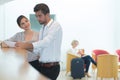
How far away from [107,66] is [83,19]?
4.03m

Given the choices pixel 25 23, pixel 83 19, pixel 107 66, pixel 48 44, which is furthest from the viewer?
pixel 83 19

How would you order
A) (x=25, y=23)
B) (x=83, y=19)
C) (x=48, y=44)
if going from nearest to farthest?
(x=48, y=44) → (x=25, y=23) → (x=83, y=19)

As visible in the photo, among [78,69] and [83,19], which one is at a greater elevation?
[83,19]

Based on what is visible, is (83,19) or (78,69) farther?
(83,19)

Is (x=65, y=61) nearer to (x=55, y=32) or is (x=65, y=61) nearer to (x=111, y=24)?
(x=111, y=24)

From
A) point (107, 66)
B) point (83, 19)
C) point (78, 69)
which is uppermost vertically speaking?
point (83, 19)

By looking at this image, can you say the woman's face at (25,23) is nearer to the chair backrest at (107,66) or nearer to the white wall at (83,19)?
the chair backrest at (107,66)

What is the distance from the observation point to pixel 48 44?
2.61 meters

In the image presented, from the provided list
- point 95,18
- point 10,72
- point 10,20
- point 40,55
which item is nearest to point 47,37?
point 40,55

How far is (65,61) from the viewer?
1019cm

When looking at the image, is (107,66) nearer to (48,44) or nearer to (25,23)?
(25,23)

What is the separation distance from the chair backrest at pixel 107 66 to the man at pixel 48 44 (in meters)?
4.21

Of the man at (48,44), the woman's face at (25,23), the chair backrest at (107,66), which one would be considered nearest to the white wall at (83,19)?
the chair backrest at (107,66)

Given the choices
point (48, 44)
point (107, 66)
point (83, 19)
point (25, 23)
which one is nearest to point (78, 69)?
point (107, 66)
